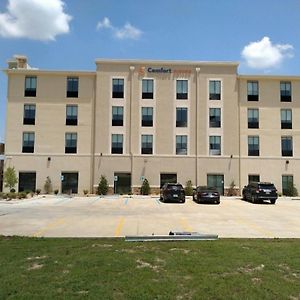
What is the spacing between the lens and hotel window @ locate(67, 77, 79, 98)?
142 feet

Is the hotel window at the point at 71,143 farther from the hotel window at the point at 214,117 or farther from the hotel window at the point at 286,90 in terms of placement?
the hotel window at the point at 286,90

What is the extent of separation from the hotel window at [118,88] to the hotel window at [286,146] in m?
18.6

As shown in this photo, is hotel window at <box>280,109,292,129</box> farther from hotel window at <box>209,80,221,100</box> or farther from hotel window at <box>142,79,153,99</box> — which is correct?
hotel window at <box>142,79,153,99</box>

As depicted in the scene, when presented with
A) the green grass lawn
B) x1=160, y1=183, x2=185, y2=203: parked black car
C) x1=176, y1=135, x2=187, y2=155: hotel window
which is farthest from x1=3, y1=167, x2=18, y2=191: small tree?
the green grass lawn

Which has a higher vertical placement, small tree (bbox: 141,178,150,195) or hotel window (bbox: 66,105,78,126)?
hotel window (bbox: 66,105,78,126)

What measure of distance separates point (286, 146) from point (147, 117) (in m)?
15.9

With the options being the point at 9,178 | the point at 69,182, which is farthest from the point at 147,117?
the point at 9,178

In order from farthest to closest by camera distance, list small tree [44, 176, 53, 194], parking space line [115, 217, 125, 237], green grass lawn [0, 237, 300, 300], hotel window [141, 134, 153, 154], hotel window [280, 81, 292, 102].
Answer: hotel window [280, 81, 292, 102], hotel window [141, 134, 153, 154], small tree [44, 176, 53, 194], parking space line [115, 217, 125, 237], green grass lawn [0, 237, 300, 300]

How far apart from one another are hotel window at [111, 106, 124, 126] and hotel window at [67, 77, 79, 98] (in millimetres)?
4683

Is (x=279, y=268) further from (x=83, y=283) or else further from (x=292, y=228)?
(x=292, y=228)

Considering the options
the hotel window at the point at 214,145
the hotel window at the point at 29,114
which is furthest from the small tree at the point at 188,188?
the hotel window at the point at 29,114

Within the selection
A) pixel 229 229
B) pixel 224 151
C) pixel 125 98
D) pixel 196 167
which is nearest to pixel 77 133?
pixel 125 98

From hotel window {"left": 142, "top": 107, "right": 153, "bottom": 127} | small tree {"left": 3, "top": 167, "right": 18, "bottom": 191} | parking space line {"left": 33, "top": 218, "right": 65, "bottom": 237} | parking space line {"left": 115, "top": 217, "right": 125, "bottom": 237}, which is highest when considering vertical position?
hotel window {"left": 142, "top": 107, "right": 153, "bottom": 127}

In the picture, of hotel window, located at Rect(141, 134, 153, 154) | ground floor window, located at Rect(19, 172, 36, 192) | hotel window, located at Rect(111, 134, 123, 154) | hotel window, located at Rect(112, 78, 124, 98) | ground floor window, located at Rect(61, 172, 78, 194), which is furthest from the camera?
hotel window, located at Rect(112, 78, 124, 98)
